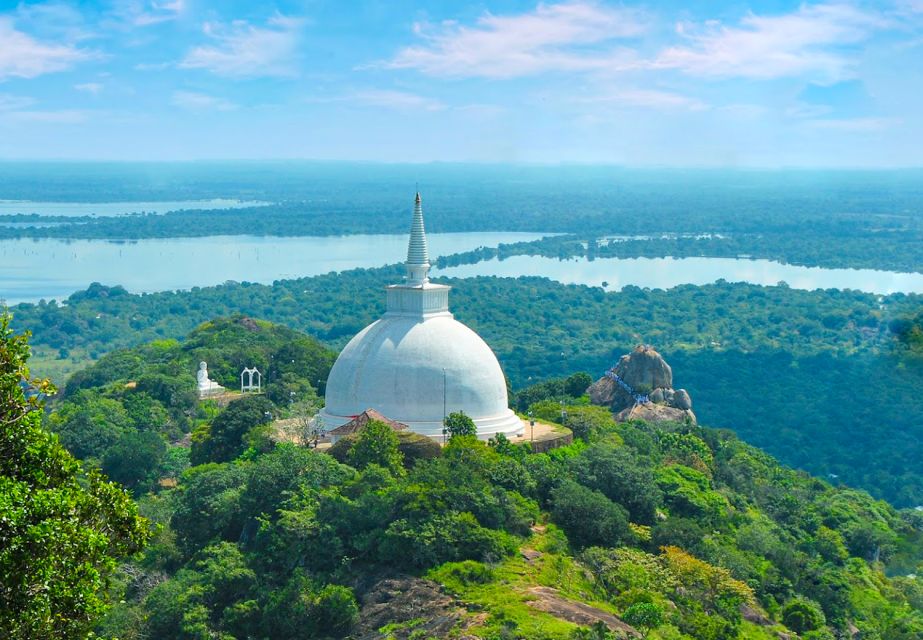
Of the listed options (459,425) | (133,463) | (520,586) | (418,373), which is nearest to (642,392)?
(418,373)

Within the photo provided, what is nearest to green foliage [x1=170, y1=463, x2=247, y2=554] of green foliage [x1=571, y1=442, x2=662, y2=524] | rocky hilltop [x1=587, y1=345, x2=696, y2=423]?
green foliage [x1=571, y1=442, x2=662, y2=524]

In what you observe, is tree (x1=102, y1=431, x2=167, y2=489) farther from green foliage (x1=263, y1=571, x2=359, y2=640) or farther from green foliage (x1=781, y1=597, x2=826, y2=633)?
green foliage (x1=781, y1=597, x2=826, y2=633)

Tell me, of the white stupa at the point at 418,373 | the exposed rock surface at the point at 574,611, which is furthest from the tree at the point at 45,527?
the white stupa at the point at 418,373

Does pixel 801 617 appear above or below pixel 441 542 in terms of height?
below

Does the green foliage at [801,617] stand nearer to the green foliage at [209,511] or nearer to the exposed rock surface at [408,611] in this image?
the exposed rock surface at [408,611]

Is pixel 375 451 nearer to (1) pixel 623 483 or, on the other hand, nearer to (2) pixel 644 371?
(1) pixel 623 483

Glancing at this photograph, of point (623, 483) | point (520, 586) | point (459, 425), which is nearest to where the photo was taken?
point (520, 586)

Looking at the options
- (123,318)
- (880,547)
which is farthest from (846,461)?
(123,318)
